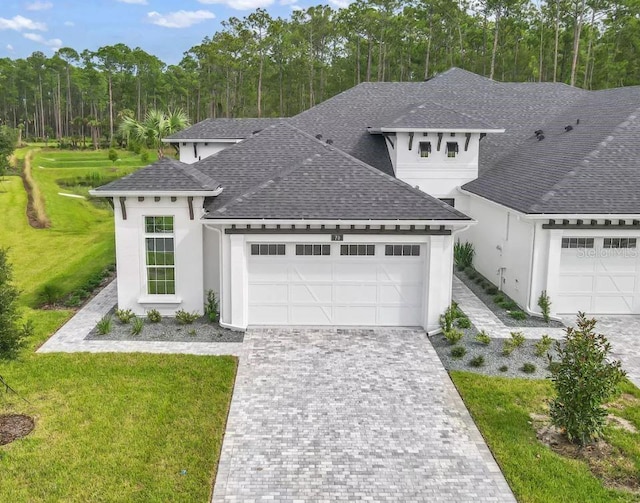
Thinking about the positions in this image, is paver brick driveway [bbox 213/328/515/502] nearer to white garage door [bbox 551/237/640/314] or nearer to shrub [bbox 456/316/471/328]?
shrub [bbox 456/316/471/328]

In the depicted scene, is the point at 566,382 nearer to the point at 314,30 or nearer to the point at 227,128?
the point at 227,128

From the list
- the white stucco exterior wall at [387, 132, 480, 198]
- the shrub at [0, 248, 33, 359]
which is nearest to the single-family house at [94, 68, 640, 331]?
the white stucco exterior wall at [387, 132, 480, 198]

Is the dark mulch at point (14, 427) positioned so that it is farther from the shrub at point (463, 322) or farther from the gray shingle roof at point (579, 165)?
the gray shingle roof at point (579, 165)

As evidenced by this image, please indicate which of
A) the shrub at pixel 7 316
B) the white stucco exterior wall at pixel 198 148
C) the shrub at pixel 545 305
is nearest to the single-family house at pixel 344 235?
the shrub at pixel 545 305

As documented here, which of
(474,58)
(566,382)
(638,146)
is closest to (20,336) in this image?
(566,382)

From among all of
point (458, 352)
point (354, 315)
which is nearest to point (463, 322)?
point (458, 352)
